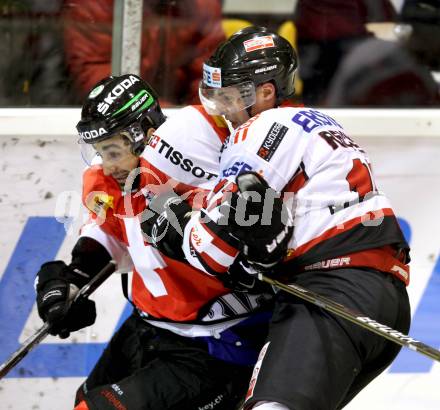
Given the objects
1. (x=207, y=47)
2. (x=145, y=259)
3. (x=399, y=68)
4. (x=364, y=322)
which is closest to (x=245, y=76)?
(x=145, y=259)

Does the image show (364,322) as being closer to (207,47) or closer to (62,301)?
(62,301)

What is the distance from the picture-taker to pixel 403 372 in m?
4.00

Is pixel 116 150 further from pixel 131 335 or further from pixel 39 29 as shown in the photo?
pixel 39 29

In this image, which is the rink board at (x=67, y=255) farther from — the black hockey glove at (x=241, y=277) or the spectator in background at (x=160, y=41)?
the black hockey glove at (x=241, y=277)

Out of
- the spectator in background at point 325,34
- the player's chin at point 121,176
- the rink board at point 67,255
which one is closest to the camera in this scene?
the player's chin at point 121,176

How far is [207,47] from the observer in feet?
12.7

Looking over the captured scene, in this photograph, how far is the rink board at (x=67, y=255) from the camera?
3666 millimetres

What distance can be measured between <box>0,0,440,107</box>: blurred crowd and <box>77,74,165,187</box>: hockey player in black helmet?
893 mm

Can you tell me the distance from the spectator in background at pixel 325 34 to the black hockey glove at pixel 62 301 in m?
1.30

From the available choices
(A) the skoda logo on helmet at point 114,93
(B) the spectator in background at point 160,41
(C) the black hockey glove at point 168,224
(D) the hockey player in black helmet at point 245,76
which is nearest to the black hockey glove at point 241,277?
(C) the black hockey glove at point 168,224

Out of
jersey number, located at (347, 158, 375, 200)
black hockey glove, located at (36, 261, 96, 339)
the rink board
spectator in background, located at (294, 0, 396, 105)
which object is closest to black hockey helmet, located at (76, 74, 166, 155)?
black hockey glove, located at (36, 261, 96, 339)

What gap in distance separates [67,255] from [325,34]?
4.19 feet

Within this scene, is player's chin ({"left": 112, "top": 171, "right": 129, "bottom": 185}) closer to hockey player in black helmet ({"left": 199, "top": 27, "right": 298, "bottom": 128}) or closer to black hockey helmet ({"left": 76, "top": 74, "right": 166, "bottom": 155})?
black hockey helmet ({"left": 76, "top": 74, "right": 166, "bottom": 155})

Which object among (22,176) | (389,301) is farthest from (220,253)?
(22,176)
